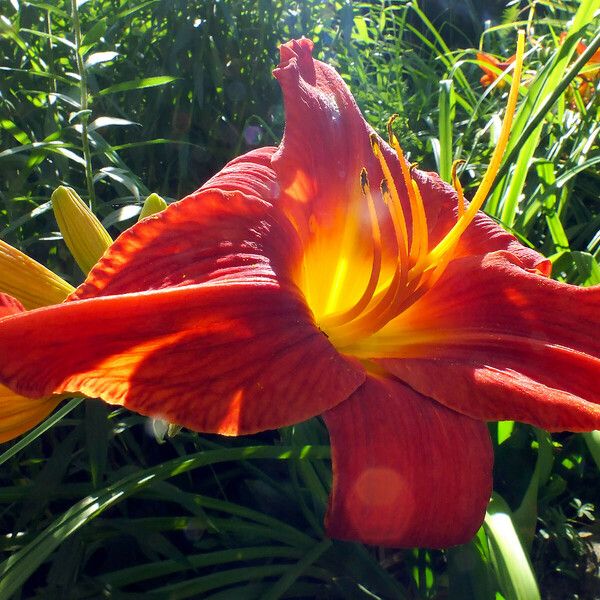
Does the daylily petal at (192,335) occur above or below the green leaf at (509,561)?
above

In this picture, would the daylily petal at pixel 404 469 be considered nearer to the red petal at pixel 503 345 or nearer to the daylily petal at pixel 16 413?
the red petal at pixel 503 345

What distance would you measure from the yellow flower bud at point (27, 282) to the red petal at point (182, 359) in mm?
232

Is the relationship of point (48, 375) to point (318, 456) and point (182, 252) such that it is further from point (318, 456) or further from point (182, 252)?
point (318, 456)

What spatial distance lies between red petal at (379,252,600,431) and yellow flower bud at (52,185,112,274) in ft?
1.10

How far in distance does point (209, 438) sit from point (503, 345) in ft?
1.87

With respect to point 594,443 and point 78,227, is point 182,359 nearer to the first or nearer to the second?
point 78,227

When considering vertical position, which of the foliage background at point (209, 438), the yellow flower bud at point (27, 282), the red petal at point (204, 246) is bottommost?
the foliage background at point (209, 438)

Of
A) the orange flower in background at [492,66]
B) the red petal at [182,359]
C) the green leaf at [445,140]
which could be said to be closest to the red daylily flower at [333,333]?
the red petal at [182,359]

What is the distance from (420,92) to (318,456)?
1.29 metres

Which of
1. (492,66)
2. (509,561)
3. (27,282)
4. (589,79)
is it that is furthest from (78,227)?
(589,79)

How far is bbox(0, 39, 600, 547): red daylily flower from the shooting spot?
1.51ft

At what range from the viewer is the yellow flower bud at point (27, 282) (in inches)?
25.6

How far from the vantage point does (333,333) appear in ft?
2.37

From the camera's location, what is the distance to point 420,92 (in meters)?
1.81
